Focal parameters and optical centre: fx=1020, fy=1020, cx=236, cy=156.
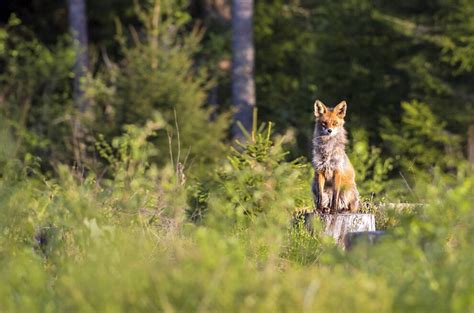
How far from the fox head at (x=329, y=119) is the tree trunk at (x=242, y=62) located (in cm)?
1247

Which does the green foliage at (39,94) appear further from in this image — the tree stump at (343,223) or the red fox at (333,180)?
the tree stump at (343,223)

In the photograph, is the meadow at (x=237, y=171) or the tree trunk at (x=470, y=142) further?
the tree trunk at (x=470, y=142)

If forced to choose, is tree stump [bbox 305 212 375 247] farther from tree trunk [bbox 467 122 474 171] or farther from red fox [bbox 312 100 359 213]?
tree trunk [bbox 467 122 474 171]

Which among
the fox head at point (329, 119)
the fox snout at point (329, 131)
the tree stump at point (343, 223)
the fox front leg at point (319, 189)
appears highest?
the fox head at point (329, 119)

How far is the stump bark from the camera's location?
10.7m

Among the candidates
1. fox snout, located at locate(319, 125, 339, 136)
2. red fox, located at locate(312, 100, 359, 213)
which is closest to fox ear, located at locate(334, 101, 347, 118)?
fox snout, located at locate(319, 125, 339, 136)

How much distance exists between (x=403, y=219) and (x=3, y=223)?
3839mm

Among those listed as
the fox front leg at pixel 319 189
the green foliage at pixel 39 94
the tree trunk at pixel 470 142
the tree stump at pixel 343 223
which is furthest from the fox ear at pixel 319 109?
the green foliage at pixel 39 94

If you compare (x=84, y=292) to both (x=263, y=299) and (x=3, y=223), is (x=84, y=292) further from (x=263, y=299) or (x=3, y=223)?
(x=3, y=223)

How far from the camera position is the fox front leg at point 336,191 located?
11.1m

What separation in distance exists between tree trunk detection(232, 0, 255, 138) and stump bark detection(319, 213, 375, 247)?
44.5 ft

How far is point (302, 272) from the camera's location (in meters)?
6.83

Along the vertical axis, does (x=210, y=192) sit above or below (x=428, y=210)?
below

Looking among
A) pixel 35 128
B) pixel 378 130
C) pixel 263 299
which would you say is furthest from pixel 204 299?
pixel 35 128
